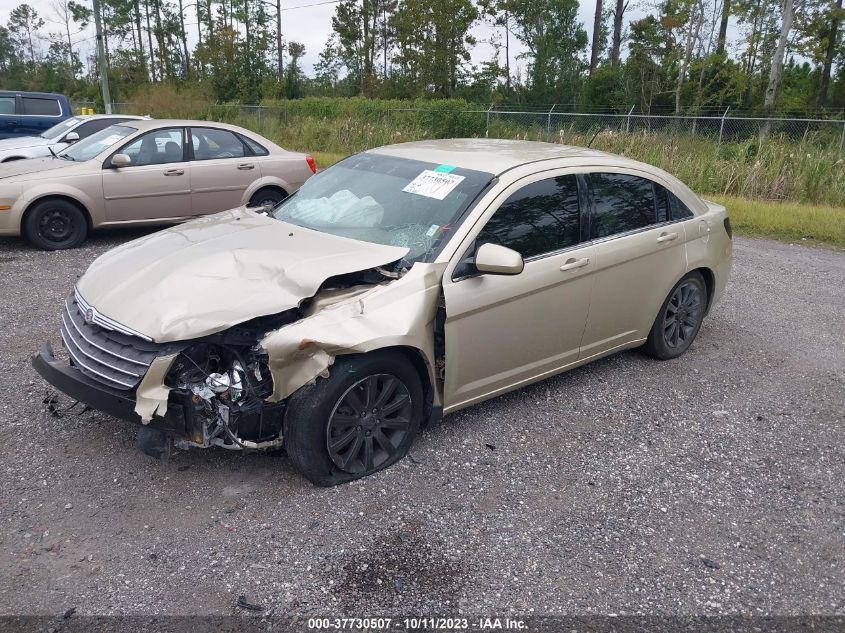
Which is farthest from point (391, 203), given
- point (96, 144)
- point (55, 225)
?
point (96, 144)

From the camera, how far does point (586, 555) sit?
3.16 metres

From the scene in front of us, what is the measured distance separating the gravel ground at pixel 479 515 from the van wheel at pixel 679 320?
0.48 m

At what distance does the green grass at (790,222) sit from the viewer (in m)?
10.7

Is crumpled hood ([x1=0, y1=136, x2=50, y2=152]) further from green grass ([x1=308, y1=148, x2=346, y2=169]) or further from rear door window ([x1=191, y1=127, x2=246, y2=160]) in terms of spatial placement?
green grass ([x1=308, y1=148, x2=346, y2=169])

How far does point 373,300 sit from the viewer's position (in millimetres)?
3453

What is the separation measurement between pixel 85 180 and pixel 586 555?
7145 millimetres

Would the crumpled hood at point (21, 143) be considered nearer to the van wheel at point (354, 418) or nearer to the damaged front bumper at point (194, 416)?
the damaged front bumper at point (194, 416)

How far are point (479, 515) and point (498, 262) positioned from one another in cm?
129

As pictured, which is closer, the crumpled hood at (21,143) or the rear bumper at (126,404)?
the rear bumper at (126,404)

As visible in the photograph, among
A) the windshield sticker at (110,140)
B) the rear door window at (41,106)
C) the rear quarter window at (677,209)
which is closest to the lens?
the rear quarter window at (677,209)

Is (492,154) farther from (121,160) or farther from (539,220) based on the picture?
(121,160)

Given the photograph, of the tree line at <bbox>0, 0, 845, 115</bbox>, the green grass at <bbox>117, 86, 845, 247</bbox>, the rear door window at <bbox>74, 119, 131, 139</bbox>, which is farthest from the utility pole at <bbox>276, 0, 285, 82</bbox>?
the rear door window at <bbox>74, 119, 131, 139</bbox>

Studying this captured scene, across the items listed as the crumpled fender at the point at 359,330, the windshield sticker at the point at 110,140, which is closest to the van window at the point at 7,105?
the windshield sticker at the point at 110,140

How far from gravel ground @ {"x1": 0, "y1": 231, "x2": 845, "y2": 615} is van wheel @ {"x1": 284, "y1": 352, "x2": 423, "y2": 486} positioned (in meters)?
0.12
